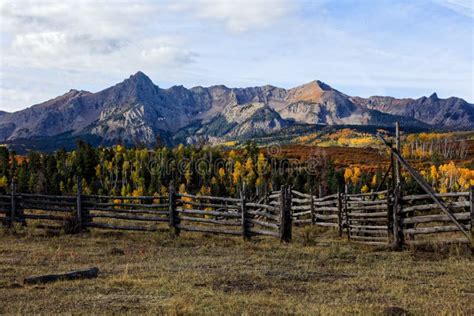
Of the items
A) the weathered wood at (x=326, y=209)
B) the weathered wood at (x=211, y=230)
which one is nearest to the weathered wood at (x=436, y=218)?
the weathered wood at (x=211, y=230)

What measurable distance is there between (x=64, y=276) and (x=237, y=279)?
3.26 metres

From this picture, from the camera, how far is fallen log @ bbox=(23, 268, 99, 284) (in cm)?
934

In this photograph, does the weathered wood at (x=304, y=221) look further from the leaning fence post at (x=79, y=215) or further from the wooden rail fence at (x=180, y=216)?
the leaning fence post at (x=79, y=215)

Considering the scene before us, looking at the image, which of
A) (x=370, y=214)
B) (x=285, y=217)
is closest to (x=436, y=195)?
(x=370, y=214)

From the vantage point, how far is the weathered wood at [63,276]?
30.6 ft

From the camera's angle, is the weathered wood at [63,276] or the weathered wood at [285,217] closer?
the weathered wood at [63,276]

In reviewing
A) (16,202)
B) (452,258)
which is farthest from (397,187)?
(16,202)

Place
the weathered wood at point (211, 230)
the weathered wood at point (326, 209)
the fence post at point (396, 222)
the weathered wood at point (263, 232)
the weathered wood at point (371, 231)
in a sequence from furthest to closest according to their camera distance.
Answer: the weathered wood at point (326, 209), the weathered wood at point (211, 230), the weathered wood at point (371, 231), the weathered wood at point (263, 232), the fence post at point (396, 222)

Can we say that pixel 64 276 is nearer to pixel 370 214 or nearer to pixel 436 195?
pixel 436 195

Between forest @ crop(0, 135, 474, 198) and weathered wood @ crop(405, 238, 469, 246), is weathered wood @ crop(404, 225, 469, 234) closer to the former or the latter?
weathered wood @ crop(405, 238, 469, 246)

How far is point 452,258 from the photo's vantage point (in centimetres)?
1280

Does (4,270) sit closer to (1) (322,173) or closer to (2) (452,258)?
(2) (452,258)

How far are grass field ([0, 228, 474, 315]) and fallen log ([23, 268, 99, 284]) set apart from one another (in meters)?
0.22

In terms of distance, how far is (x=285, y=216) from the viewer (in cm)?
1783
